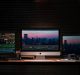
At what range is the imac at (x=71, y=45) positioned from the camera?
4156 millimetres

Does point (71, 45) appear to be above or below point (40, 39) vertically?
below

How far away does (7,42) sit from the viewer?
4.14 metres

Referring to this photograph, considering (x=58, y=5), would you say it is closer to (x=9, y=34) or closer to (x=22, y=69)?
(x=9, y=34)

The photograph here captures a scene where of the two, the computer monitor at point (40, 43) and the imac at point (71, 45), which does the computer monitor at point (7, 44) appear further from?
the imac at point (71, 45)

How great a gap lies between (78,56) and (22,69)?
132cm

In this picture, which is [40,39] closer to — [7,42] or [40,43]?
[40,43]

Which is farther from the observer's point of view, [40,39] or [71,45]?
[71,45]

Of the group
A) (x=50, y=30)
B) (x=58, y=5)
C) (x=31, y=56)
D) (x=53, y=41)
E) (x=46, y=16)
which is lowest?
(x=31, y=56)

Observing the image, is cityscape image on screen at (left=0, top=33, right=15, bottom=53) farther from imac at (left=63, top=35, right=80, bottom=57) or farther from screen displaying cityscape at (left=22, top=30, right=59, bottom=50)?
imac at (left=63, top=35, right=80, bottom=57)

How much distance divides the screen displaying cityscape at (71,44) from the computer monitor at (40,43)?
23cm

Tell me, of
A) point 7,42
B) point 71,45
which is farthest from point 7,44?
point 71,45

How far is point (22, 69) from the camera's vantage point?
3920 millimetres

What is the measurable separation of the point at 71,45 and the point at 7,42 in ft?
5.04

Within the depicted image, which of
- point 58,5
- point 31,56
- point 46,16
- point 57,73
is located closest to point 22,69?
point 31,56
